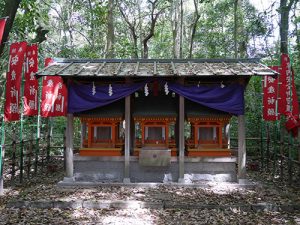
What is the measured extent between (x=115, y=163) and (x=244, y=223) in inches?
195

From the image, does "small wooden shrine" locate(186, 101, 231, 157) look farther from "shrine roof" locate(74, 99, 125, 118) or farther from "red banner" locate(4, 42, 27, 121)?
"red banner" locate(4, 42, 27, 121)

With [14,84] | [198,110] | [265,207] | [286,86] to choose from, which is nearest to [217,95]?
[198,110]

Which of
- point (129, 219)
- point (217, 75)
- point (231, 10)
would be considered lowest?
point (129, 219)

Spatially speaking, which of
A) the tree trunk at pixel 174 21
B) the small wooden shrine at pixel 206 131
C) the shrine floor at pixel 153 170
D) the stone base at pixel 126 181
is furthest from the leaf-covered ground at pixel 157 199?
the tree trunk at pixel 174 21

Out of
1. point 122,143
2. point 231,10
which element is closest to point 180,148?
point 122,143

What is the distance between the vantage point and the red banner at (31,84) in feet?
34.3

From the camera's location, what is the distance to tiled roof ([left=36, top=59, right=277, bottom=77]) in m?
9.88

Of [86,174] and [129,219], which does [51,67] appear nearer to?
[86,174]

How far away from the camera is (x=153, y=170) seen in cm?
1077

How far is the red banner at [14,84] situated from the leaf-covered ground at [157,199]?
2283 millimetres

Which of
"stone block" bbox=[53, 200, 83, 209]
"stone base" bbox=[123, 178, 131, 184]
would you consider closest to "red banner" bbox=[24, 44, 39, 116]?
"stone block" bbox=[53, 200, 83, 209]

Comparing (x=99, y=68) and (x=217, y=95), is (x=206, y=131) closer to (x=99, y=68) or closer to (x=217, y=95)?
(x=217, y=95)

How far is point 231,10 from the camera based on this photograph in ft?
84.0

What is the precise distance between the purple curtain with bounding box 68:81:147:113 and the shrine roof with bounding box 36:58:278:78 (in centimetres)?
51
